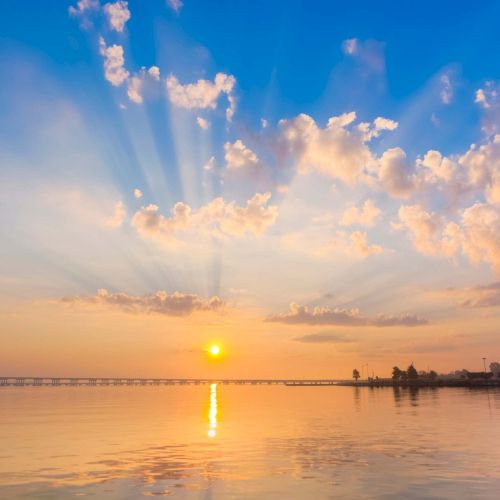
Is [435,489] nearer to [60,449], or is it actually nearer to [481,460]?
[481,460]

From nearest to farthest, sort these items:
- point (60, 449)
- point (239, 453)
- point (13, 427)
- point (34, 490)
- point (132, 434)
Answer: point (34, 490)
point (239, 453)
point (60, 449)
point (132, 434)
point (13, 427)

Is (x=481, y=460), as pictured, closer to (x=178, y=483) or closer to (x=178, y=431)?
(x=178, y=483)

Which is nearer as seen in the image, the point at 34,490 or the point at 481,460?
the point at 34,490

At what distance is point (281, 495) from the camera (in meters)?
25.3

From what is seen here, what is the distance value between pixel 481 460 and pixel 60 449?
105 ft

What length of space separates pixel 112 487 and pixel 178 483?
3476mm

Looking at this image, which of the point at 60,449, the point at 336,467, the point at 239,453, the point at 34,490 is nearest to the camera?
the point at 34,490

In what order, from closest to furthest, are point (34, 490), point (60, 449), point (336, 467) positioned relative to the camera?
point (34, 490) → point (336, 467) → point (60, 449)

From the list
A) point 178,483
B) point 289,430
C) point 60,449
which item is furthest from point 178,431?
point 178,483

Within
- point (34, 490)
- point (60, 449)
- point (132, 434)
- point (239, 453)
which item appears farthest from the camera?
point (132, 434)

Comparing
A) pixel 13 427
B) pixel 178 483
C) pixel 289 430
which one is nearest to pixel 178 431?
pixel 289 430

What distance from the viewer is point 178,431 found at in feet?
189

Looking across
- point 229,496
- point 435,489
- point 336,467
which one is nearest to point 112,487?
point 229,496

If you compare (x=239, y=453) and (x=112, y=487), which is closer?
(x=112, y=487)
